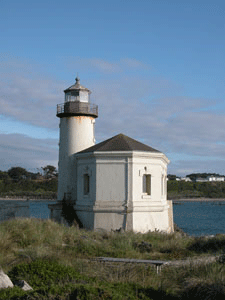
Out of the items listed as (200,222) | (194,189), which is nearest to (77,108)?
(200,222)

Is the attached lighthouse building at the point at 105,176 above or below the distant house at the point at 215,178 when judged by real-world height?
below

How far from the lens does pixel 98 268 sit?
9.23 metres

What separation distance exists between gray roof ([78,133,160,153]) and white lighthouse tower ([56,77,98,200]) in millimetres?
1034

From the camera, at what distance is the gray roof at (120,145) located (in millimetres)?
19344

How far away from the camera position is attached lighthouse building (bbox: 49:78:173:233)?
1892 centimetres

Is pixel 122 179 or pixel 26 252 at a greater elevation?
pixel 122 179

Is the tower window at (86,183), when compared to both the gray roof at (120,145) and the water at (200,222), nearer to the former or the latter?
the gray roof at (120,145)

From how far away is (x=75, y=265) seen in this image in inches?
376

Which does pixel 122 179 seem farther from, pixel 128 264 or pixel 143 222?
pixel 128 264

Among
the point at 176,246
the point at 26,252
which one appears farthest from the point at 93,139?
the point at 26,252

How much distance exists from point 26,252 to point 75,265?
5.69ft

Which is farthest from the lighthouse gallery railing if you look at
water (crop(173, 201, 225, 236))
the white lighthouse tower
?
water (crop(173, 201, 225, 236))

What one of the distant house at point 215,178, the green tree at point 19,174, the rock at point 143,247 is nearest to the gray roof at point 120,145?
the rock at point 143,247

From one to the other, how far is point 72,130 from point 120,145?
10.5ft
